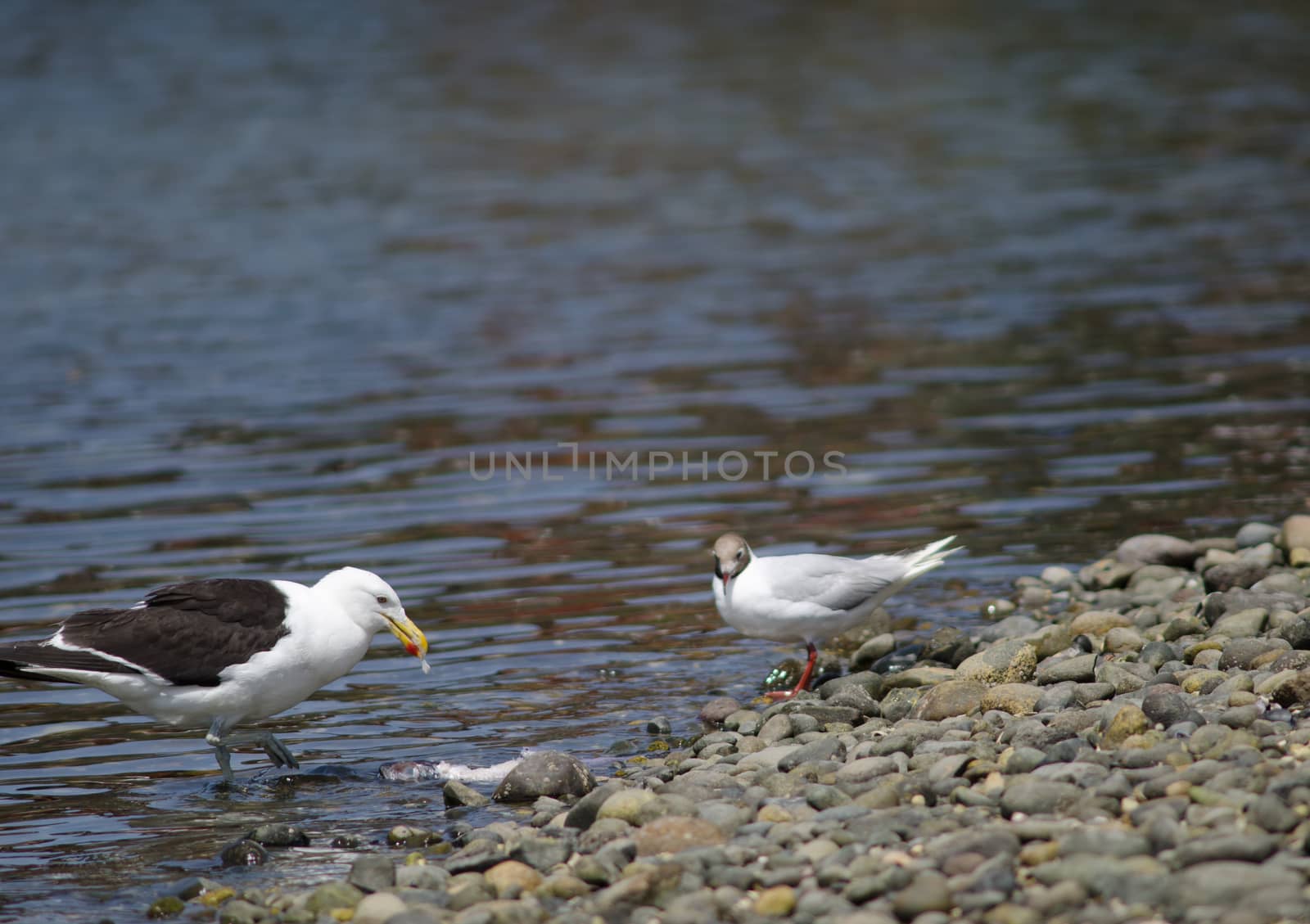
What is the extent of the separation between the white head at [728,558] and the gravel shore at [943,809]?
0.67 m

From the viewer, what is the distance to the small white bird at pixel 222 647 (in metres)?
7.43

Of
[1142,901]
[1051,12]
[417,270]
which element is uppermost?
[1051,12]

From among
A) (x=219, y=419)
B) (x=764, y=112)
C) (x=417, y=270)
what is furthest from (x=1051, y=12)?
(x=219, y=419)

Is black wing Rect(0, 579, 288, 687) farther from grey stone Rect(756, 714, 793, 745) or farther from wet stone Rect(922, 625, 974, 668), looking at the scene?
wet stone Rect(922, 625, 974, 668)

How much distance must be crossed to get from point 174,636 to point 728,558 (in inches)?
111

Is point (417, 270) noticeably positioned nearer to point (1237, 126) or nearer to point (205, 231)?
point (205, 231)

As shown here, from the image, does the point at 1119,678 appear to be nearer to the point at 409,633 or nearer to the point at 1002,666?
the point at 1002,666

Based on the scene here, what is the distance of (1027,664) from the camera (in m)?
7.95

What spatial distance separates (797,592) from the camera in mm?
8281

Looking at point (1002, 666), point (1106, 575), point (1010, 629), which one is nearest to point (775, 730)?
point (1002, 666)

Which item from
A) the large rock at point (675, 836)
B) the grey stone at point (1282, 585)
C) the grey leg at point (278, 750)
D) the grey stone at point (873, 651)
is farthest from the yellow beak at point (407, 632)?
the grey stone at point (1282, 585)

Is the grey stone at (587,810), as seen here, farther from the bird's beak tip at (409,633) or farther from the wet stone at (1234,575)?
the wet stone at (1234,575)

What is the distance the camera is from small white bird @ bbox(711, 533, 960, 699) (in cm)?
829

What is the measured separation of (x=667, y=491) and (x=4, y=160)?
2015cm
